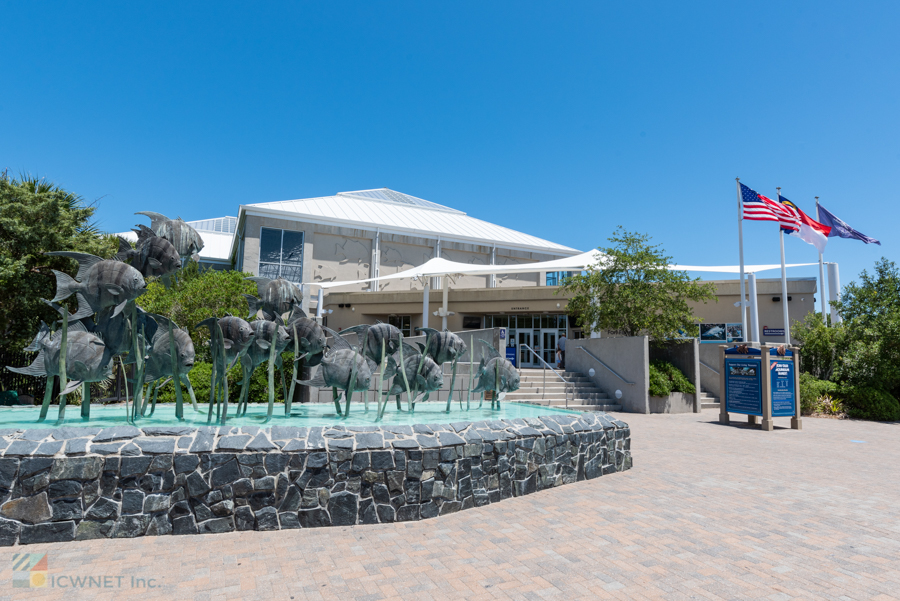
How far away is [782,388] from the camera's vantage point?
13297mm

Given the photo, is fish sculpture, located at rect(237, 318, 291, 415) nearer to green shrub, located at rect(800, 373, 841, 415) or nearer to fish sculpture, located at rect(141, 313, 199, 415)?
fish sculpture, located at rect(141, 313, 199, 415)

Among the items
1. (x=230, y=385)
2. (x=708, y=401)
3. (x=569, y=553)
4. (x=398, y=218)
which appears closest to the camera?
(x=569, y=553)

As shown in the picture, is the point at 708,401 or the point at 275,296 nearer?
the point at 275,296

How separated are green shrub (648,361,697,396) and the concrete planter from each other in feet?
0.50

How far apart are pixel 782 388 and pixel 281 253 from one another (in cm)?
2498

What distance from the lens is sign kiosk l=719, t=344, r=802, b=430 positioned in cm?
1301

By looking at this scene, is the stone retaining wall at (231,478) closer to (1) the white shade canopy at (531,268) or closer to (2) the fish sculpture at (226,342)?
(2) the fish sculpture at (226,342)

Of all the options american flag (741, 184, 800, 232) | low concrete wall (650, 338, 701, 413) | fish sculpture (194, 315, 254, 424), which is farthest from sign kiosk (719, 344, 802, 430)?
fish sculpture (194, 315, 254, 424)

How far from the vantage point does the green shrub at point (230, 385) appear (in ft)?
40.9

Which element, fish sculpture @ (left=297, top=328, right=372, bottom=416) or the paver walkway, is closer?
the paver walkway

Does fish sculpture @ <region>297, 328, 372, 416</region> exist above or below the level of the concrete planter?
above

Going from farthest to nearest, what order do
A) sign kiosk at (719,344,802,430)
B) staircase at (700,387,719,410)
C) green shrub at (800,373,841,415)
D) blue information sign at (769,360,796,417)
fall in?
→ staircase at (700,387,719,410), green shrub at (800,373,841,415), blue information sign at (769,360,796,417), sign kiosk at (719,344,802,430)

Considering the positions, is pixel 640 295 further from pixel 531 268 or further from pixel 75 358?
pixel 75 358

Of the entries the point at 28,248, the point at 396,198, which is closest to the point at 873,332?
the point at 28,248
